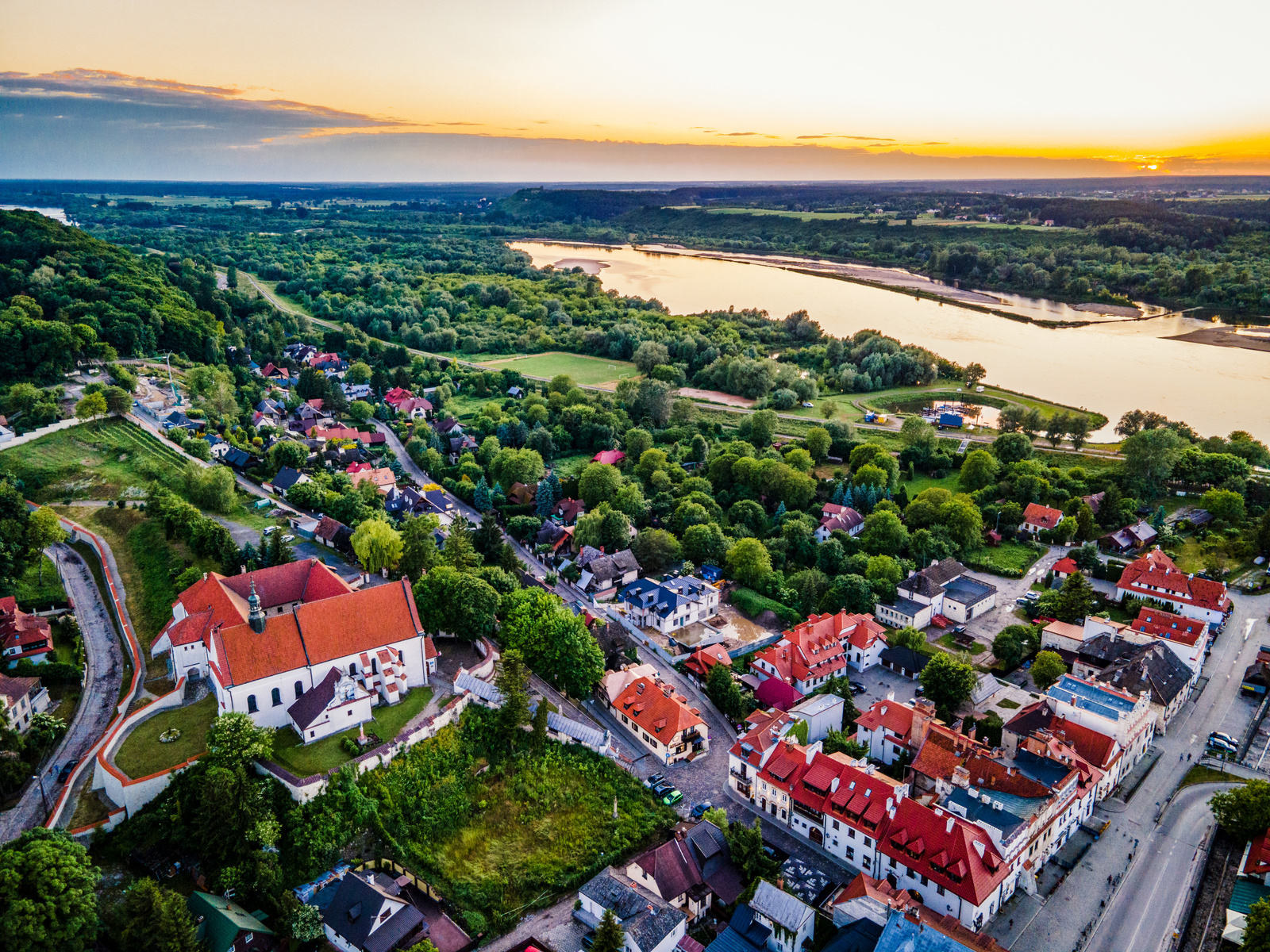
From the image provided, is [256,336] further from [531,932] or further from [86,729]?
[531,932]

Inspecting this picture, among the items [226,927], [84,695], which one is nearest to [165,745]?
[84,695]

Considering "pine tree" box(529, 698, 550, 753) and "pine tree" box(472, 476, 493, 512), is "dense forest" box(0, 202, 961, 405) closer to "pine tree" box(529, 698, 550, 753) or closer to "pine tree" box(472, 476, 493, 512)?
"pine tree" box(472, 476, 493, 512)

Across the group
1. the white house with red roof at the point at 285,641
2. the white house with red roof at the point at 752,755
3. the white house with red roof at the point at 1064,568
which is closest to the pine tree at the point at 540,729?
the white house with red roof at the point at 285,641

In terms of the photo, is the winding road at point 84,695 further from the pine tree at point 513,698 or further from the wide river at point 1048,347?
the wide river at point 1048,347

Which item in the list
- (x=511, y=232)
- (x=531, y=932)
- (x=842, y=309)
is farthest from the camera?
(x=511, y=232)

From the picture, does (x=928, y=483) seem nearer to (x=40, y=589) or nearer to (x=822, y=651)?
(x=822, y=651)

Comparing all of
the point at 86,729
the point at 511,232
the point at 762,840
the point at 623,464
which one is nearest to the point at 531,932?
the point at 762,840
